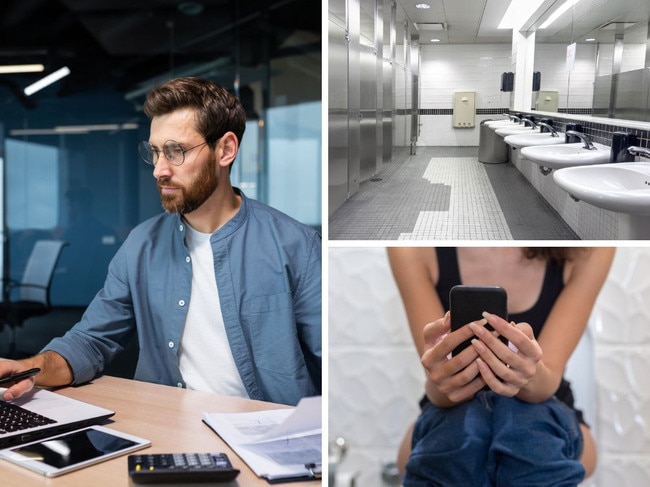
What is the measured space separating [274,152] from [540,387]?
1.40 meters

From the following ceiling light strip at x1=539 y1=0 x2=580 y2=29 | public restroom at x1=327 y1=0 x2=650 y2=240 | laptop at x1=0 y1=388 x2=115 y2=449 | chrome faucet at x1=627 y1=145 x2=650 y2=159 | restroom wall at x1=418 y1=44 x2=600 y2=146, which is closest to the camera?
laptop at x1=0 y1=388 x2=115 y2=449

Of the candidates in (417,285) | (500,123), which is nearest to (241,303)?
(417,285)

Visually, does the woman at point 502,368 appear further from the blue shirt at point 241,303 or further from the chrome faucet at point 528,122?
the chrome faucet at point 528,122

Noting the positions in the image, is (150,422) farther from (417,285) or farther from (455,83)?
(455,83)

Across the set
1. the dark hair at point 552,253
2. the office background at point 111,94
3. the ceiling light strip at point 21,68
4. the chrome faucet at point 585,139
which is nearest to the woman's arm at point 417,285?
the dark hair at point 552,253

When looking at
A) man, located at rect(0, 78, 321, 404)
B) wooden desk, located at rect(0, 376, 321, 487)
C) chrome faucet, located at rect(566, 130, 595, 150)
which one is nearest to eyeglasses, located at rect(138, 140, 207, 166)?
man, located at rect(0, 78, 321, 404)

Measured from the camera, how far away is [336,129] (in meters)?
2.27

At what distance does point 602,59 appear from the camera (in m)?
2.53

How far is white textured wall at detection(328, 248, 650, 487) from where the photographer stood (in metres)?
1.54

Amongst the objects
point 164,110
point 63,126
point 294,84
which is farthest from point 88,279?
point 294,84

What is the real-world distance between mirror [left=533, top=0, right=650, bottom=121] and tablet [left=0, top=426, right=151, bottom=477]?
166 cm

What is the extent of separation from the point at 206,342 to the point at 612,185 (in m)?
1.33

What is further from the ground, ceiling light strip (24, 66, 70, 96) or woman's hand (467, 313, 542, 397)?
ceiling light strip (24, 66, 70, 96)

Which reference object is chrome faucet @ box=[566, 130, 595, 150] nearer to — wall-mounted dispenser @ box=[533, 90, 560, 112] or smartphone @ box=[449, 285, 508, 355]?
wall-mounted dispenser @ box=[533, 90, 560, 112]
